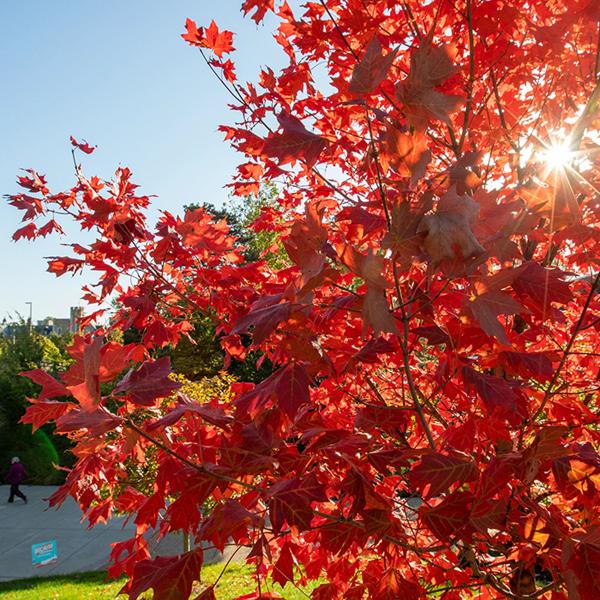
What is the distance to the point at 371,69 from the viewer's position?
125cm

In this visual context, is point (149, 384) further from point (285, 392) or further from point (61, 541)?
point (61, 541)

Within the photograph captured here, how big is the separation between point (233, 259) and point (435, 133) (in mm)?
1351

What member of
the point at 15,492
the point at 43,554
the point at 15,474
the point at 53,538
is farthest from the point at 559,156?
the point at 15,492

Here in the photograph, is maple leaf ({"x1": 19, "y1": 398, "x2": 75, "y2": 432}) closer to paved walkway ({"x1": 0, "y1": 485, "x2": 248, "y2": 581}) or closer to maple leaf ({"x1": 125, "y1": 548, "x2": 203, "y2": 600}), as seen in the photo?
maple leaf ({"x1": 125, "y1": 548, "x2": 203, "y2": 600})

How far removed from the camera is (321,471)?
6.62ft

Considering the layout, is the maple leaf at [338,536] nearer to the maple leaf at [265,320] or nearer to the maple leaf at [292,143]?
the maple leaf at [265,320]

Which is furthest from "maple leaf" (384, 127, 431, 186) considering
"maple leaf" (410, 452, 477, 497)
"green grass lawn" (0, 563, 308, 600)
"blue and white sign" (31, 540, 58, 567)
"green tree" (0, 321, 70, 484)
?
"green tree" (0, 321, 70, 484)

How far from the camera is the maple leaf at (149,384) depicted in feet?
4.59

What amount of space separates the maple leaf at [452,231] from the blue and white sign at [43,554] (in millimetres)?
8996

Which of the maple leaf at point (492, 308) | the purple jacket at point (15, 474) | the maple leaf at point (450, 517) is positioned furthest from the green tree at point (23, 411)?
the maple leaf at point (492, 308)

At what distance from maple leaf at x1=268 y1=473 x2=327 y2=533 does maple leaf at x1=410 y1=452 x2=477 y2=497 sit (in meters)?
0.26

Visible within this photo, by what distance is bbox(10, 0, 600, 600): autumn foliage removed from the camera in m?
1.27

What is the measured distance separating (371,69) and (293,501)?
108cm

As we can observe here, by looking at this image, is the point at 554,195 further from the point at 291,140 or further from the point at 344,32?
the point at 344,32
